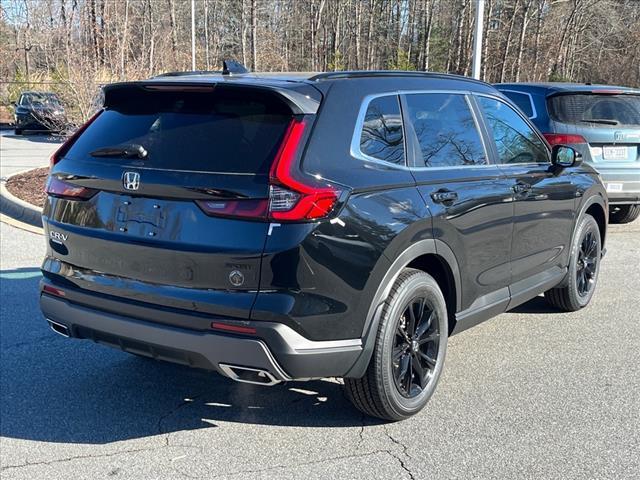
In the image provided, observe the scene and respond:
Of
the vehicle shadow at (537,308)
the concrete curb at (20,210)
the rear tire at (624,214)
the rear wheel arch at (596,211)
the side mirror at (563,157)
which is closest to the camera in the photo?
the side mirror at (563,157)

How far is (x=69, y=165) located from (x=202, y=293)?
120cm

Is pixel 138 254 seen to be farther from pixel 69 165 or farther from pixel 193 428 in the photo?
pixel 193 428

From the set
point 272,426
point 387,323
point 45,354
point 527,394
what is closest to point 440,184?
point 387,323

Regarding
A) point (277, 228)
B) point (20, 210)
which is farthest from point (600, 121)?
point (20, 210)

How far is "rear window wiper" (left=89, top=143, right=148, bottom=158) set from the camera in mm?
3387

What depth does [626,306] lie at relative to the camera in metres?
5.96

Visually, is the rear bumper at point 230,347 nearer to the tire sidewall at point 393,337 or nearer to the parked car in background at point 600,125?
the tire sidewall at point 393,337

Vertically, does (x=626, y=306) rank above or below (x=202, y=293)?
below

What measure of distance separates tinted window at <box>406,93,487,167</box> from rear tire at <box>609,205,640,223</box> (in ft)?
21.4

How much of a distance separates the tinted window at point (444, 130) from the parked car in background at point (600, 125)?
4155 mm

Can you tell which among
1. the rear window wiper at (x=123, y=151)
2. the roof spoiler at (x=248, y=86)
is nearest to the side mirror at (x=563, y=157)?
the roof spoiler at (x=248, y=86)

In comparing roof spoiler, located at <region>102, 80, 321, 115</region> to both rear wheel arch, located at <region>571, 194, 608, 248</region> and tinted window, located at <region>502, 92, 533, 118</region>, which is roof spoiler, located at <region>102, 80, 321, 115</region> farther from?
tinted window, located at <region>502, 92, 533, 118</region>

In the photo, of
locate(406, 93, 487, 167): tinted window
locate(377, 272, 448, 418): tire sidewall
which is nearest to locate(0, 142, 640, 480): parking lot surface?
locate(377, 272, 448, 418): tire sidewall

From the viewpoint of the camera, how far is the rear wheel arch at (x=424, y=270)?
335 cm
